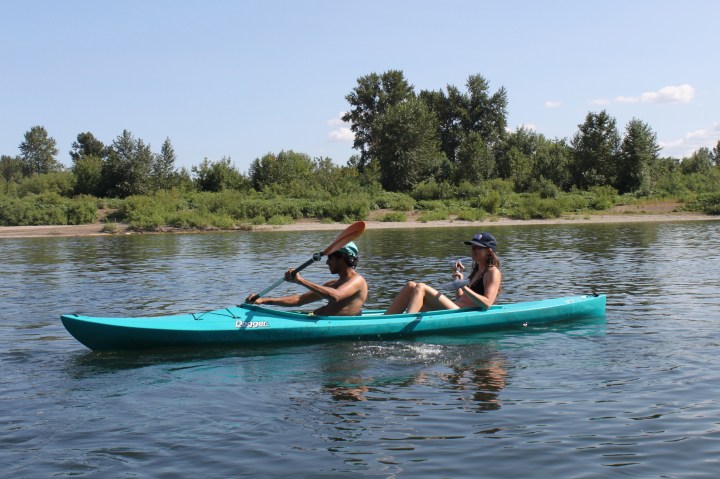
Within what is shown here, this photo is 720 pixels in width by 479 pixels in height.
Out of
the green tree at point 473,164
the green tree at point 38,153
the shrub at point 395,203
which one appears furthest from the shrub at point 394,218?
the green tree at point 38,153

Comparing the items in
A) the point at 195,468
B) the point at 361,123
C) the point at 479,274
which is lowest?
the point at 195,468

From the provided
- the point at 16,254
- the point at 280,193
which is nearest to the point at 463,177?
the point at 280,193

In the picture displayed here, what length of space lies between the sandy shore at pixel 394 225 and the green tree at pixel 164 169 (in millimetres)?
9641

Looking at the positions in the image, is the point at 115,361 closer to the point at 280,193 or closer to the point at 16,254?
the point at 16,254

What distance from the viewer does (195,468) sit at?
15.9 feet

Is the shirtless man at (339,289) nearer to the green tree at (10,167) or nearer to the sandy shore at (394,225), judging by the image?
the sandy shore at (394,225)

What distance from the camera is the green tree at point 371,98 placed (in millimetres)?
63969

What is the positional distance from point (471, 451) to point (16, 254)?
72.6 ft

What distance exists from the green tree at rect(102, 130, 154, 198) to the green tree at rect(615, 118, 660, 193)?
1129 inches

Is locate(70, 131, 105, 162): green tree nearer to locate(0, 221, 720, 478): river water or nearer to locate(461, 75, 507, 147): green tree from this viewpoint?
locate(461, 75, 507, 147): green tree

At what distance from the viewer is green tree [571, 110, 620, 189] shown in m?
47.3

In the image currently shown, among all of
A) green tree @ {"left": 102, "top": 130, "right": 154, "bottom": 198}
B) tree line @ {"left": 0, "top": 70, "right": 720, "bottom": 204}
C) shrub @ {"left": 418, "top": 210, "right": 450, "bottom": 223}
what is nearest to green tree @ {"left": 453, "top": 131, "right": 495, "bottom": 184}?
tree line @ {"left": 0, "top": 70, "right": 720, "bottom": 204}

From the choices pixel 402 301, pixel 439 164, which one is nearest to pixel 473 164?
pixel 439 164

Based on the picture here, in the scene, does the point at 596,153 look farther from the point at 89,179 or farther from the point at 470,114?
the point at 89,179
